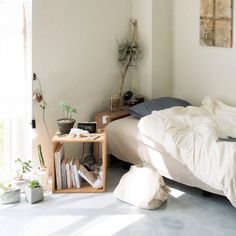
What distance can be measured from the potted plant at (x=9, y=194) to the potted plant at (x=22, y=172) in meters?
0.13

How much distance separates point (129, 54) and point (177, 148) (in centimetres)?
152

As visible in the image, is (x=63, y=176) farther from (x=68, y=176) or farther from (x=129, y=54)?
(x=129, y=54)

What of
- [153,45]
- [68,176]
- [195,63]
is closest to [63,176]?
[68,176]

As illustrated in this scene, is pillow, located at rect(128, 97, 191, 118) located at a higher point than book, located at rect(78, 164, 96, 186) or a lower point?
higher

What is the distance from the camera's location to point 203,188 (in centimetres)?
334

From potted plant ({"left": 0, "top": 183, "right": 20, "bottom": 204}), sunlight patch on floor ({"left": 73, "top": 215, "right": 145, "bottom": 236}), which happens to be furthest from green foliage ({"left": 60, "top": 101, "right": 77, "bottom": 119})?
sunlight patch on floor ({"left": 73, "top": 215, "right": 145, "bottom": 236})

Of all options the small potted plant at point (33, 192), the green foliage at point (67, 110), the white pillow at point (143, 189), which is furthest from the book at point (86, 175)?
the green foliage at point (67, 110)

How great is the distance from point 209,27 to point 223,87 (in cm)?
61

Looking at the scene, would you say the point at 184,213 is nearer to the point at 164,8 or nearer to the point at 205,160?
the point at 205,160

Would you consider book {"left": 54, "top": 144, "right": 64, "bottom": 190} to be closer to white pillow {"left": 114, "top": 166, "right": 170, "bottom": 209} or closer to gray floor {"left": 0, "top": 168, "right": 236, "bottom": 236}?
gray floor {"left": 0, "top": 168, "right": 236, "bottom": 236}

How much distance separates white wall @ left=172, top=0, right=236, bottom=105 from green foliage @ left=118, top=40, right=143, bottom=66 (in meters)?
0.40

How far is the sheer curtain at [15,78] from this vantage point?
353 centimetres

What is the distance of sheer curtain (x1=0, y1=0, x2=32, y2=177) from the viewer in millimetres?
3527

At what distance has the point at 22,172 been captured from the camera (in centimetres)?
365
